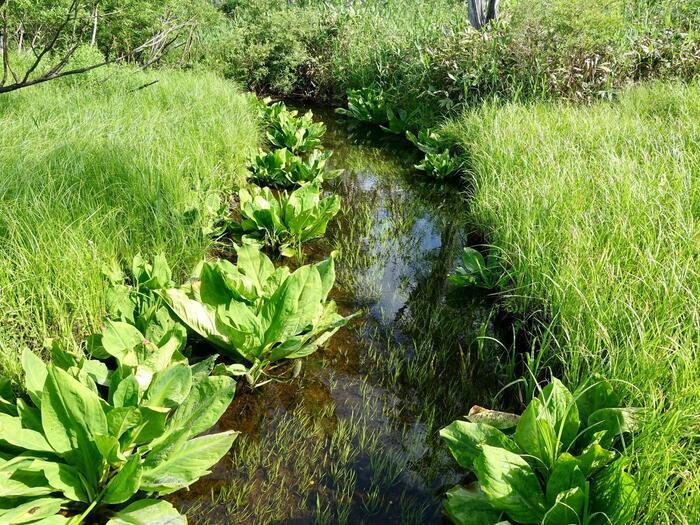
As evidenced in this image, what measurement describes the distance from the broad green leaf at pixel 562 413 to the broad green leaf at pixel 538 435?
0.05m

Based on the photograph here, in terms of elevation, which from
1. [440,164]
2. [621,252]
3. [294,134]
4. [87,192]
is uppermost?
[87,192]

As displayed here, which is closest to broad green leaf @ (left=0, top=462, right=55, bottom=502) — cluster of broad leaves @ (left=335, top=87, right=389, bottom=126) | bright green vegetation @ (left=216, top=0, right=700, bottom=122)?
bright green vegetation @ (left=216, top=0, right=700, bottom=122)

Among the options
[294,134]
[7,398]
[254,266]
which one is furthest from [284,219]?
[294,134]

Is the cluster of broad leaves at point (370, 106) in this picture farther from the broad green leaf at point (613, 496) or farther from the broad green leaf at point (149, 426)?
the broad green leaf at point (613, 496)

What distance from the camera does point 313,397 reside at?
7.08 ft

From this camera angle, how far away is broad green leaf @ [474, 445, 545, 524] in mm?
1364

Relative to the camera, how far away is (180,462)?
155 cm

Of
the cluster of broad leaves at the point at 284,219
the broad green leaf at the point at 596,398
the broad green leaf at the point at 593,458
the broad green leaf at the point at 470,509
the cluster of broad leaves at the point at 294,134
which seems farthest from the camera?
the cluster of broad leaves at the point at 294,134

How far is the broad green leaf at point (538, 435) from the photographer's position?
4.72 feet

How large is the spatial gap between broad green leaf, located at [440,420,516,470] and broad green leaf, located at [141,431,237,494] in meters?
0.66

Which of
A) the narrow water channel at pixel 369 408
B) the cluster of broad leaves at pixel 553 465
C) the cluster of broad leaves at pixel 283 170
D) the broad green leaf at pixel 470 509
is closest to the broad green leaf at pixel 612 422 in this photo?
the cluster of broad leaves at pixel 553 465

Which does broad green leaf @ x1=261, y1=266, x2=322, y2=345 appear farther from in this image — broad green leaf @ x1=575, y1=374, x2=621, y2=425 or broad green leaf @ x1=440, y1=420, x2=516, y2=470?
broad green leaf @ x1=575, y1=374, x2=621, y2=425

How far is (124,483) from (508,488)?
1017 millimetres

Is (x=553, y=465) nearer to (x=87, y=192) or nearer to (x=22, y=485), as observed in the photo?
(x=22, y=485)
